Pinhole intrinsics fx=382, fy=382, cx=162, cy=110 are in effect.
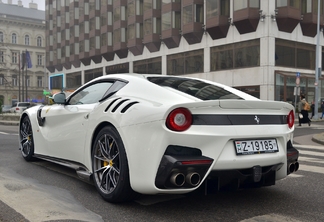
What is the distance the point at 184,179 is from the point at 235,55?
94.4ft

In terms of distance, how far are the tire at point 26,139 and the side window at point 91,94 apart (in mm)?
1428

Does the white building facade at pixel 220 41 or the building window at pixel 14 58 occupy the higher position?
the building window at pixel 14 58

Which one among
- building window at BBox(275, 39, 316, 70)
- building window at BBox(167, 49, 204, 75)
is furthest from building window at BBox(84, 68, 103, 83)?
building window at BBox(275, 39, 316, 70)

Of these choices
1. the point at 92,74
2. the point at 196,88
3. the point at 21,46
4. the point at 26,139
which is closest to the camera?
the point at 196,88

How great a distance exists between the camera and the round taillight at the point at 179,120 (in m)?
3.26

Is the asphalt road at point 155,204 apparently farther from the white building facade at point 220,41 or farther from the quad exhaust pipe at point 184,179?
the white building facade at point 220,41

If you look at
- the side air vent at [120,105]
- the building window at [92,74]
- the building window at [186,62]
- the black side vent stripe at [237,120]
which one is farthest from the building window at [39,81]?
the black side vent stripe at [237,120]

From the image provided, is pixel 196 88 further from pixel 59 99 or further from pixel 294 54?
pixel 294 54

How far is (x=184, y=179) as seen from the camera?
10.5 feet

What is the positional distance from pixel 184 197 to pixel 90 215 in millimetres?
1045

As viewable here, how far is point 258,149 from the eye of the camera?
11.6 ft

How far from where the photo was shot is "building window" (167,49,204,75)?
34197 mm

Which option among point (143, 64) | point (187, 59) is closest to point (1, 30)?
point (143, 64)

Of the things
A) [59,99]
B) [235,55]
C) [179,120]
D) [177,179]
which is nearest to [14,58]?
[235,55]
